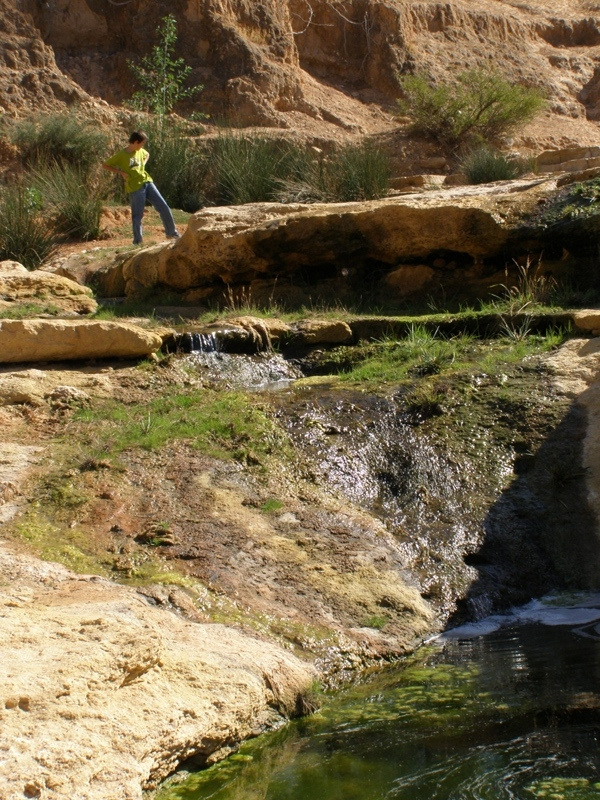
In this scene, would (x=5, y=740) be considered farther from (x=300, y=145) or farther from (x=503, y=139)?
(x=503, y=139)

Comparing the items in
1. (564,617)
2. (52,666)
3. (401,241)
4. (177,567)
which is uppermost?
(401,241)

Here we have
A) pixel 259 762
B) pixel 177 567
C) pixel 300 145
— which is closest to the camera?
pixel 259 762

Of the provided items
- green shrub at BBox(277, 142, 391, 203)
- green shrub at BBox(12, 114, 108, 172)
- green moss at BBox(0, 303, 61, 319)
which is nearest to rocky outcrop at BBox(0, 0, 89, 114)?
green shrub at BBox(12, 114, 108, 172)

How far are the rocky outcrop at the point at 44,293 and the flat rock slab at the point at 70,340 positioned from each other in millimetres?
1686

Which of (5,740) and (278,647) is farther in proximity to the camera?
(278,647)

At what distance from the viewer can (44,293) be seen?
9.55 m

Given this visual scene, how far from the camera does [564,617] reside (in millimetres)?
5008

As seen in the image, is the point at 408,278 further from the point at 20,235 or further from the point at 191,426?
the point at 20,235

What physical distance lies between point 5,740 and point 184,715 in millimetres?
746

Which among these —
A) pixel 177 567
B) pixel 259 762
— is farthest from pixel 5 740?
pixel 177 567

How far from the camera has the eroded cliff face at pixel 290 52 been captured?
19.2 m

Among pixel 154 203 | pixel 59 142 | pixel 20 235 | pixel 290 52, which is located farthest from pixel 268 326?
pixel 290 52

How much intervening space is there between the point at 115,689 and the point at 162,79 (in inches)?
666

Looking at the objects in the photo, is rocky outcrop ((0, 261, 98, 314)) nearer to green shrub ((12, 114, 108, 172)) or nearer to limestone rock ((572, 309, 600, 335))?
limestone rock ((572, 309, 600, 335))
